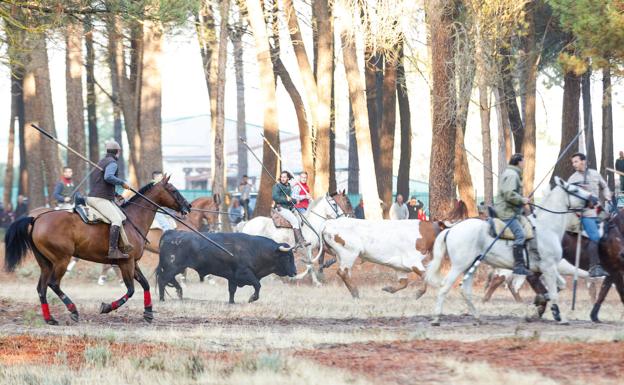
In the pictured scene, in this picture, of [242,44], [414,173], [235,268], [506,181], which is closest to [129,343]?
[506,181]

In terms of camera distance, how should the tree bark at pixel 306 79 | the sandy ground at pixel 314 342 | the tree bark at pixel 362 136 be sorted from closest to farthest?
the sandy ground at pixel 314 342 < the tree bark at pixel 362 136 < the tree bark at pixel 306 79

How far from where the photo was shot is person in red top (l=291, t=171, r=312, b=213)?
94.8 feet

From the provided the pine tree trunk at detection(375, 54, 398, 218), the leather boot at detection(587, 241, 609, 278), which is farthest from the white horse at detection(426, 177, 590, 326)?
the pine tree trunk at detection(375, 54, 398, 218)

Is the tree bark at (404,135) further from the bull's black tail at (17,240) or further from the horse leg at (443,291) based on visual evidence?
the bull's black tail at (17,240)

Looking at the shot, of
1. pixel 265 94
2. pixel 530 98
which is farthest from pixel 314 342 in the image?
pixel 530 98

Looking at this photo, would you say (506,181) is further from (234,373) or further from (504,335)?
(234,373)

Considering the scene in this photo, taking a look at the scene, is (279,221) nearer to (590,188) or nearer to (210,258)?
(210,258)

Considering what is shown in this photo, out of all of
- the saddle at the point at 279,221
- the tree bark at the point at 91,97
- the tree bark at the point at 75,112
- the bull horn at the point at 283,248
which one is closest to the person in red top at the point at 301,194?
the saddle at the point at 279,221

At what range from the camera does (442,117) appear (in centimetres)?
2980

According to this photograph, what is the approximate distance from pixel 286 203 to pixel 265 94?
829cm

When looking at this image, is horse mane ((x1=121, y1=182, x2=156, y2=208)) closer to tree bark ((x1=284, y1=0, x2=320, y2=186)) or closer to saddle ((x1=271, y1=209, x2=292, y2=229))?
saddle ((x1=271, y1=209, x2=292, y2=229))

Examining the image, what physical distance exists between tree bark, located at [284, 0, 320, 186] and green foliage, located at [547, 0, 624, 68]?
1080 cm

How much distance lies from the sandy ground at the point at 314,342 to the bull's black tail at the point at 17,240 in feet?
3.25

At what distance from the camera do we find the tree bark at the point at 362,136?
110 ft
